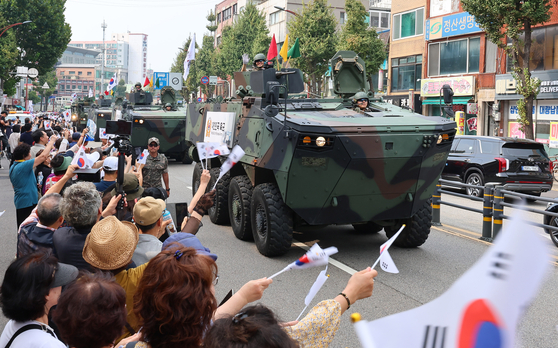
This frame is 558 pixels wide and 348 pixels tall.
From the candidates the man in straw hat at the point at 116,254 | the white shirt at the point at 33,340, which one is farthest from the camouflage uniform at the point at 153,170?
the white shirt at the point at 33,340

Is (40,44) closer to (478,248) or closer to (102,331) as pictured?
(478,248)

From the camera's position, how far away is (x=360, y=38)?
32562 millimetres

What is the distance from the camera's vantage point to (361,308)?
5.96 metres

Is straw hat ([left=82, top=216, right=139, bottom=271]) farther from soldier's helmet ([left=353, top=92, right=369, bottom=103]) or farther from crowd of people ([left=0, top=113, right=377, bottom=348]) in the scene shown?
soldier's helmet ([left=353, top=92, right=369, bottom=103])

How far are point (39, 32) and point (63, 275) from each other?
150 ft

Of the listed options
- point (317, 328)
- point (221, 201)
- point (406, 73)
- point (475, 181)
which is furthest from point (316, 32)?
point (317, 328)

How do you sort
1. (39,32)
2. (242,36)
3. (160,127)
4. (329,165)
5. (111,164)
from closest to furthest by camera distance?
(111,164)
(329,165)
(160,127)
(39,32)
(242,36)

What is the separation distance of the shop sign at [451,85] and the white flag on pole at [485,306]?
90.0 feet

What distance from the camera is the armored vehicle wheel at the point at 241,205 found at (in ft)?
28.5

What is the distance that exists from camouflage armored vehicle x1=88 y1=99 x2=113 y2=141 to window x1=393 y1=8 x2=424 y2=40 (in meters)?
16.1

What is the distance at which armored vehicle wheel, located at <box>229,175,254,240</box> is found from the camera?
28.5 feet

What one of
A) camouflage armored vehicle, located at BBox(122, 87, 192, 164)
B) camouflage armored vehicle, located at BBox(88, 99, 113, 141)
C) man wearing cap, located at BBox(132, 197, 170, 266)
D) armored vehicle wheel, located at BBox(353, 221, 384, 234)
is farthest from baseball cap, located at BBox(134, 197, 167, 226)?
camouflage armored vehicle, located at BBox(88, 99, 113, 141)

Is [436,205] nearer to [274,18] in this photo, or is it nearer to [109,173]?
[109,173]

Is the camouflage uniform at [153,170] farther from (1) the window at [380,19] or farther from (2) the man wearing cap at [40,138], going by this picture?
(1) the window at [380,19]
